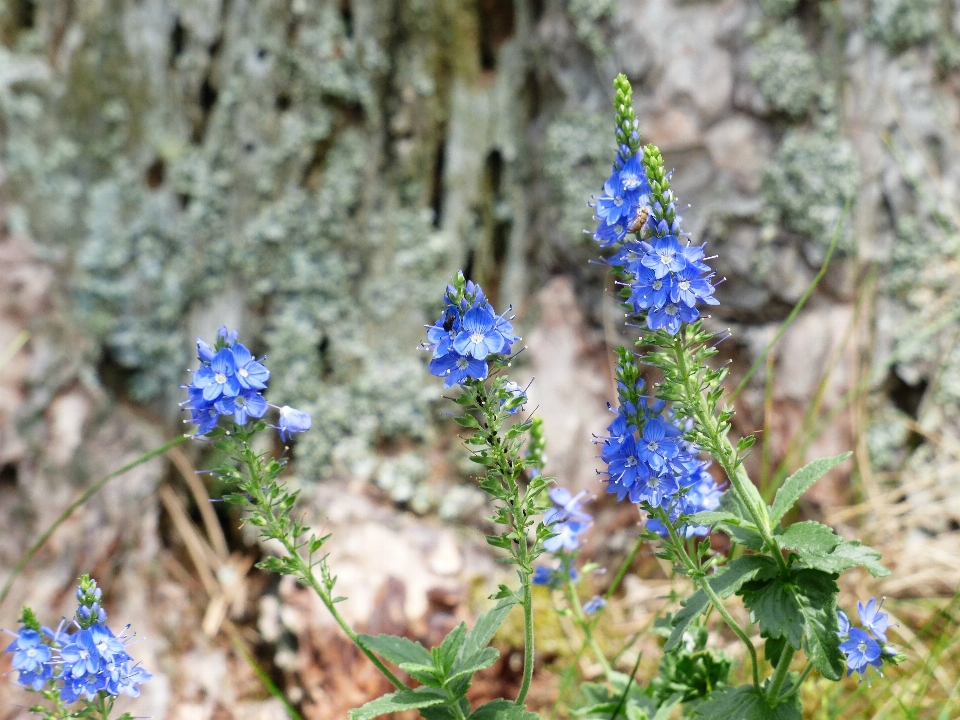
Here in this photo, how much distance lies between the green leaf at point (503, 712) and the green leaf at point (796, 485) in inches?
28.9

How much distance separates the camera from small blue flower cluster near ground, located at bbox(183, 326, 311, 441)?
6.28ft

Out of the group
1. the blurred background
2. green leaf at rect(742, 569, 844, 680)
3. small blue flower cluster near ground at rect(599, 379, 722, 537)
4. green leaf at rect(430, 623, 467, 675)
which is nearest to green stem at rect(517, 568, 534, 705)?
green leaf at rect(430, 623, 467, 675)

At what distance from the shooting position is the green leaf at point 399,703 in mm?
1815

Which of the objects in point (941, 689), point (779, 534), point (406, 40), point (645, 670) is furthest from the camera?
point (406, 40)

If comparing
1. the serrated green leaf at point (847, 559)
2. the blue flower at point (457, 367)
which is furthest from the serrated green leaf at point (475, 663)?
the serrated green leaf at point (847, 559)

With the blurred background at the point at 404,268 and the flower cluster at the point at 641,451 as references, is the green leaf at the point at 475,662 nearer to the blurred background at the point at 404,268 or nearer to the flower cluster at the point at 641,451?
the flower cluster at the point at 641,451

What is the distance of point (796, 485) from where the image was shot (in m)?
1.99

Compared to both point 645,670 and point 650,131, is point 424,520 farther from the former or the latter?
point 650,131

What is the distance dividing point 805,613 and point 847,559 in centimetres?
17

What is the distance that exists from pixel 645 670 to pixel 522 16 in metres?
3.19

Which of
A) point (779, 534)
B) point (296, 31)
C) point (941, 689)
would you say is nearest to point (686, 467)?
point (779, 534)

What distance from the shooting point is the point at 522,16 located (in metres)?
4.27

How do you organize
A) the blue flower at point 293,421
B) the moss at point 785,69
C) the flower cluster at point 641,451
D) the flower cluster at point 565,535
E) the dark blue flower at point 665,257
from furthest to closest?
1. the moss at point 785,69
2. the flower cluster at point 565,535
3. the blue flower at point 293,421
4. the flower cluster at point 641,451
5. the dark blue flower at point 665,257

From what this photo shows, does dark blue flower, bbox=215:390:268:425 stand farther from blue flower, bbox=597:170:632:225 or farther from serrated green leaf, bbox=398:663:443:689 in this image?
blue flower, bbox=597:170:632:225
